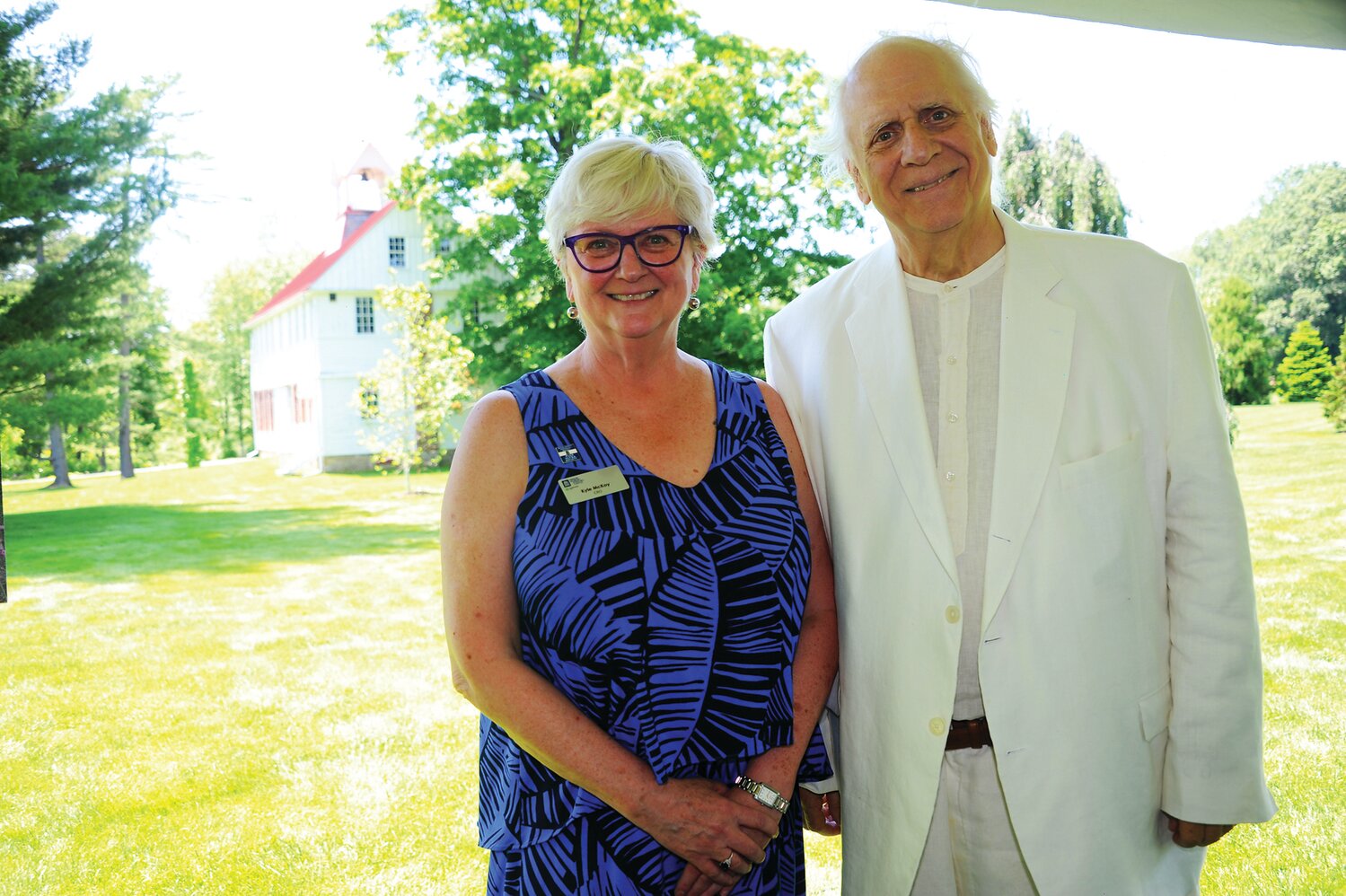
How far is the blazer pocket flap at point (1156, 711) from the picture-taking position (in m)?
1.54

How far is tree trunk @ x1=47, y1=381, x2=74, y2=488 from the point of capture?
5.82 m

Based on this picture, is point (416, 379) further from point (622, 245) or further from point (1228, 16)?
point (622, 245)

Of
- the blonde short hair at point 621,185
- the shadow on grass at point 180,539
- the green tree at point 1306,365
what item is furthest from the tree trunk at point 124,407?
the green tree at point 1306,365

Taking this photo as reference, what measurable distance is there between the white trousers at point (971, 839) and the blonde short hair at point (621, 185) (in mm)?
1027

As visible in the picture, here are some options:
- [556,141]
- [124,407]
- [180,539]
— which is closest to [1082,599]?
[124,407]

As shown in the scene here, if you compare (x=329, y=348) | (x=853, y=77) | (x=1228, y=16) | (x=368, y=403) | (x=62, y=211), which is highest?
(x=329, y=348)

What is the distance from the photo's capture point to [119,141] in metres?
5.30

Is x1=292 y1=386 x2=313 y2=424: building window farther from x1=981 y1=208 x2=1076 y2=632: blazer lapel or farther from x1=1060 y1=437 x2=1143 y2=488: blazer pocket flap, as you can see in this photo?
x1=1060 y1=437 x2=1143 y2=488: blazer pocket flap

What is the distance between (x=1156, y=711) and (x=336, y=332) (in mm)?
16754

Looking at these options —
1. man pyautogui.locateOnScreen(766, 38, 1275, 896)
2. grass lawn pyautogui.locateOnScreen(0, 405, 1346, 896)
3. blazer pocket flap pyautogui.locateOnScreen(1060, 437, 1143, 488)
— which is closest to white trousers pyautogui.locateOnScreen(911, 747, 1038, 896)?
man pyautogui.locateOnScreen(766, 38, 1275, 896)

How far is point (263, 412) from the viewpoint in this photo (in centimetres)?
1573

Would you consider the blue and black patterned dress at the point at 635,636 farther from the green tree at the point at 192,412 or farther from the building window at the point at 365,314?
the building window at the point at 365,314

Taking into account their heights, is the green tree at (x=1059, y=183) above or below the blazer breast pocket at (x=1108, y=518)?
above

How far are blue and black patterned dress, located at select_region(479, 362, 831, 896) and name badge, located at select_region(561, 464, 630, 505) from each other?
10 millimetres
